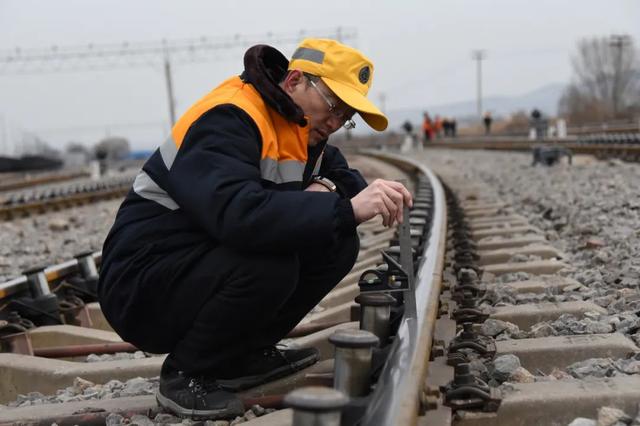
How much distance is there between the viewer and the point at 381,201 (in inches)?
95.4

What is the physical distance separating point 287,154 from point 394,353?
762 millimetres

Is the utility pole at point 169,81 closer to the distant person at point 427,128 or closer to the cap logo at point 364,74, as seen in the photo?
the distant person at point 427,128

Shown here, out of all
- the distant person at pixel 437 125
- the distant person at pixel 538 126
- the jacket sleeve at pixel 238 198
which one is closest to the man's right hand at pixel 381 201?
the jacket sleeve at pixel 238 198

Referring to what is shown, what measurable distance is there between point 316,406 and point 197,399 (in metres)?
1.08

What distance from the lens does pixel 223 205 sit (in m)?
2.24

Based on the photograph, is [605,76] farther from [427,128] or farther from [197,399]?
[197,399]

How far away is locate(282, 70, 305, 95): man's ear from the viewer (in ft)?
8.42

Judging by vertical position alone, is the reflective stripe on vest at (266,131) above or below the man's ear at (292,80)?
below

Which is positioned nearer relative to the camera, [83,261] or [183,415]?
[183,415]

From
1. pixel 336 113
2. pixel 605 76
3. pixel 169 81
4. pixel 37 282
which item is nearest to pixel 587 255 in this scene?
pixel 336 113

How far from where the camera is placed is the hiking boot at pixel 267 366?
2.70 m

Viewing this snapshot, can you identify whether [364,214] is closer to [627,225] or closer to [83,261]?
[83,261]

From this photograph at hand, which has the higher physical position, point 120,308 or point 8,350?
point 120,308

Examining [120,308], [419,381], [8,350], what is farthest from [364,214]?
[8,350]
